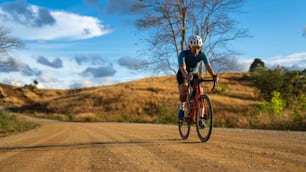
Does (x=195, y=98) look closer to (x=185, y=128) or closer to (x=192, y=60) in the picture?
(x=192, y=60)

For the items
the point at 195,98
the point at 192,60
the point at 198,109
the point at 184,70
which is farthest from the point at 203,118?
the point at 192,60

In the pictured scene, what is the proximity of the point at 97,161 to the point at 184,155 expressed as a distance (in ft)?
4.15

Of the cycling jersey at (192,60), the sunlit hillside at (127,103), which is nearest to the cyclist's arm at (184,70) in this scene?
the cycling jersey at (192,60)

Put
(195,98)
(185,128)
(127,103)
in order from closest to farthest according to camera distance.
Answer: (195,98) < (185,128) < (127,103)

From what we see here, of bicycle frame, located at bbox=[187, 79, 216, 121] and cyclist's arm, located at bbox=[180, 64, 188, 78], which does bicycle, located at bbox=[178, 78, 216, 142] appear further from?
cyclist's arm, located at bbox=[180, 64, 188, 78]

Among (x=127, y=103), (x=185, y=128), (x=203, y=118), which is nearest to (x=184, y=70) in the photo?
(x=203, y=118)

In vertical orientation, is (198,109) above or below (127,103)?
below

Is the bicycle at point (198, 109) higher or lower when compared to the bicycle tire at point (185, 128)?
higher

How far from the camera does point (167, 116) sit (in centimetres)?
2617

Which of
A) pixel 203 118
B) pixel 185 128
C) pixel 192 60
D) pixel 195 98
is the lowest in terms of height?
pixel 185 128

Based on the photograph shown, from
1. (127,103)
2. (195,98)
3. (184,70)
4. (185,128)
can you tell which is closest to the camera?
(184,70)

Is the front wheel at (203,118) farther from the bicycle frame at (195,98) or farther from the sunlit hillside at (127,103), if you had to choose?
the sunlit hillside at (127,103)

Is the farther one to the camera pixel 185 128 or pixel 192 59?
pixel 185 128

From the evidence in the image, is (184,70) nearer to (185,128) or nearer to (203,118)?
(203,118)
